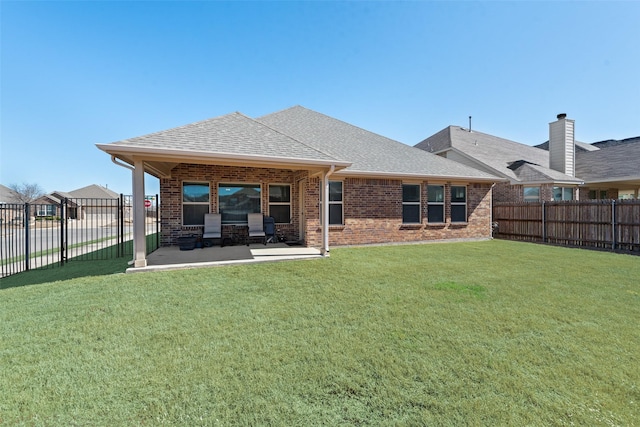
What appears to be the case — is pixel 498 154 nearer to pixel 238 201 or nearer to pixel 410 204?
Answer: pixel 410 204

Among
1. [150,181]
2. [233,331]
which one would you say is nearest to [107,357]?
[233,331]

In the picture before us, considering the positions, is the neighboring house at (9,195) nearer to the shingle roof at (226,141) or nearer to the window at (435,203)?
the shingle roof at (226,141)

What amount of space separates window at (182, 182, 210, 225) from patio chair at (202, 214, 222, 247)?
454mm

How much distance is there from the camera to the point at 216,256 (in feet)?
25.8

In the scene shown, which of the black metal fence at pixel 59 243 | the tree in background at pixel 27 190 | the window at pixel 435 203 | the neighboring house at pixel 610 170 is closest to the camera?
the black metal fence at pixel 59 243

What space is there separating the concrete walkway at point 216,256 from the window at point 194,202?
113 cm

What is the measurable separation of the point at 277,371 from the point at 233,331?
107cm

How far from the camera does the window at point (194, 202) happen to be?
9.85 meters

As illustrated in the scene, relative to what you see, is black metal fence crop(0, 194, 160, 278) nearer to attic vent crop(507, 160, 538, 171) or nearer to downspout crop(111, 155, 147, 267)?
downspout crop(111, 155, 147, 267)

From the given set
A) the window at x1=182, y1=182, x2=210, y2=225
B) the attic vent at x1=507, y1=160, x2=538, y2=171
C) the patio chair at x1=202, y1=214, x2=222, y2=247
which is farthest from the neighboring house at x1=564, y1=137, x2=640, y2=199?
the window at x1=182, y1=182, x2=210, y2=225

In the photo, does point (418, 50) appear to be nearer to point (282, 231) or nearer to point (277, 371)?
point (282, 231)

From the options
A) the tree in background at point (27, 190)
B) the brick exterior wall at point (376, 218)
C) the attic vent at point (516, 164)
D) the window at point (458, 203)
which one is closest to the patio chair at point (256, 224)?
the brick exterior wall at point (376, 218)

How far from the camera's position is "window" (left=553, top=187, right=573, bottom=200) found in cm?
1432

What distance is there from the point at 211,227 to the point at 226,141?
3.92 meters
